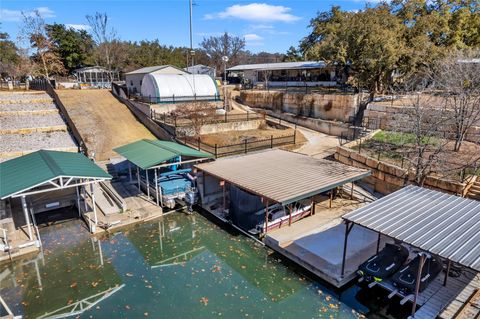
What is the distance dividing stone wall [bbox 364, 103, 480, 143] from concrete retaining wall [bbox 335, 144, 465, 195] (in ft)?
10.5

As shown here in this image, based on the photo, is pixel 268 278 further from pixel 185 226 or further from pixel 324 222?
pixel 185 226

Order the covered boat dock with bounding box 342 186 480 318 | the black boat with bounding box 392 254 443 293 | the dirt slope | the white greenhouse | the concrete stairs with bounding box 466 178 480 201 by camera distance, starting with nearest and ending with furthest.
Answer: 1. the covered boat dock with bounding box 342 186 480 318
2. the black boat with bounding box 392 254 443 293
3. the concrete stairs with bounding box 466 178 480 201
4. the dirt slope
5. the white greenhouse

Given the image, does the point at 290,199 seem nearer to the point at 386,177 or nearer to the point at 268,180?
the point at 268,180

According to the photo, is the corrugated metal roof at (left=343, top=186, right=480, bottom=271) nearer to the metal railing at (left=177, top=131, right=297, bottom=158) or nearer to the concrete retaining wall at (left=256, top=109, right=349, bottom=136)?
the metal railing at (left=177, top=131, right=297, bottom=158)

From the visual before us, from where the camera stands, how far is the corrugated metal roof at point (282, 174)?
39.1 feet

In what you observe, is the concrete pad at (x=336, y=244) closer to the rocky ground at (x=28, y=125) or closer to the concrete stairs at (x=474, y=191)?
the concrete stairs at (x=474, y=191)

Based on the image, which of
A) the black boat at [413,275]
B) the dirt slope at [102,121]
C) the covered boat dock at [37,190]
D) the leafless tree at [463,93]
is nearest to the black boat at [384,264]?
the black boat at [413,275]

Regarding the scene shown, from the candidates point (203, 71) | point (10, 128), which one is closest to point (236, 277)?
point (10, 128)

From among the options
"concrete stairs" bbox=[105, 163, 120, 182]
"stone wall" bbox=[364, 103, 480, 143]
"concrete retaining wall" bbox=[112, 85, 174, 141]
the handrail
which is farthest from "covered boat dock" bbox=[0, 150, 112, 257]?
"stone wall" bbox=[364, 103, 480, 143]

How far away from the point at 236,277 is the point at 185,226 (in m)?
4.58

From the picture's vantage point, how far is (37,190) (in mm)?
14469

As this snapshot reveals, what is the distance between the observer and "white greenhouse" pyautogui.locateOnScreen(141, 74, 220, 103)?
88.8ft

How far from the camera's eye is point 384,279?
922 cm

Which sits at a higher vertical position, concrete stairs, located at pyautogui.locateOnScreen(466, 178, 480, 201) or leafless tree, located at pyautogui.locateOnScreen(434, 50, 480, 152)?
leafless tree, located at pyautogui.locateOnScreen(434, 50, 480, 152)
